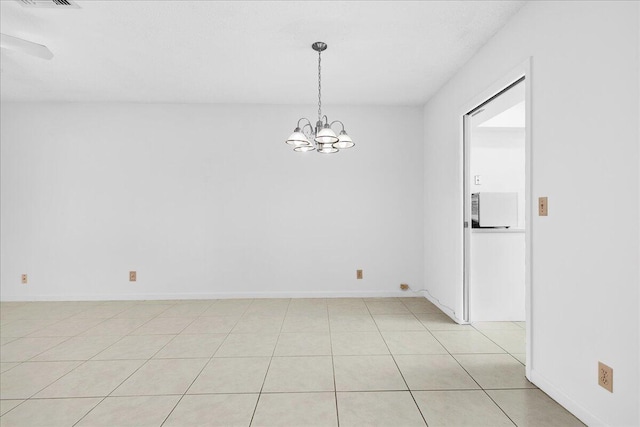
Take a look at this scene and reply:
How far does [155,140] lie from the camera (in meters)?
4.32

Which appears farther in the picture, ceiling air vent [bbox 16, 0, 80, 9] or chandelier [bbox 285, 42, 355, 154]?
chandelier [bbox 285, 42, 355, 154]

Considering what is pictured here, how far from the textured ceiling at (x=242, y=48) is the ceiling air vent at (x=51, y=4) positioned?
63mm

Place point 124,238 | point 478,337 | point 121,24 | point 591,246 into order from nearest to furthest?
1. point 591,246
2. point 121,24
3. point 478,337
4. point 124,238

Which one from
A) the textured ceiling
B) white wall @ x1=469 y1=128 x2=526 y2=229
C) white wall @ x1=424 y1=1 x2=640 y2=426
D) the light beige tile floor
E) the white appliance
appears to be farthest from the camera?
white wall @ x1=469 y1=128 x2=526 y2=229

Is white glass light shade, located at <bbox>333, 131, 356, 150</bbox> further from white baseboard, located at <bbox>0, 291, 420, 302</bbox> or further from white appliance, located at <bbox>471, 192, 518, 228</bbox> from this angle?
white baseboard, located at <bbox>0, 291, 420, 302</bbox>

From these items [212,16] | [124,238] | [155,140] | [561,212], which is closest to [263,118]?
[155,140]

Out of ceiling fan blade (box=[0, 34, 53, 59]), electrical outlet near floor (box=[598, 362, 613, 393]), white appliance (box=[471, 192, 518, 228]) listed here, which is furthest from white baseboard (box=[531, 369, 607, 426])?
ceiling fan blade (box=[0, 34, 53, 59])

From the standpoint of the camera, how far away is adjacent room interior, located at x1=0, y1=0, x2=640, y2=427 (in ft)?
5.73

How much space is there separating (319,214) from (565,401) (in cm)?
307

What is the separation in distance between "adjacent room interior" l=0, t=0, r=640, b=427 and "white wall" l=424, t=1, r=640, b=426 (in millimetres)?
12

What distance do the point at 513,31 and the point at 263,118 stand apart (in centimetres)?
295

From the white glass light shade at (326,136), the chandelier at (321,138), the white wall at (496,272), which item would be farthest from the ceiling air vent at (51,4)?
the white wall at (496,272)

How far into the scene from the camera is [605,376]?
1.59 m

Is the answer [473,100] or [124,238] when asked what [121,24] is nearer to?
[124,238]
